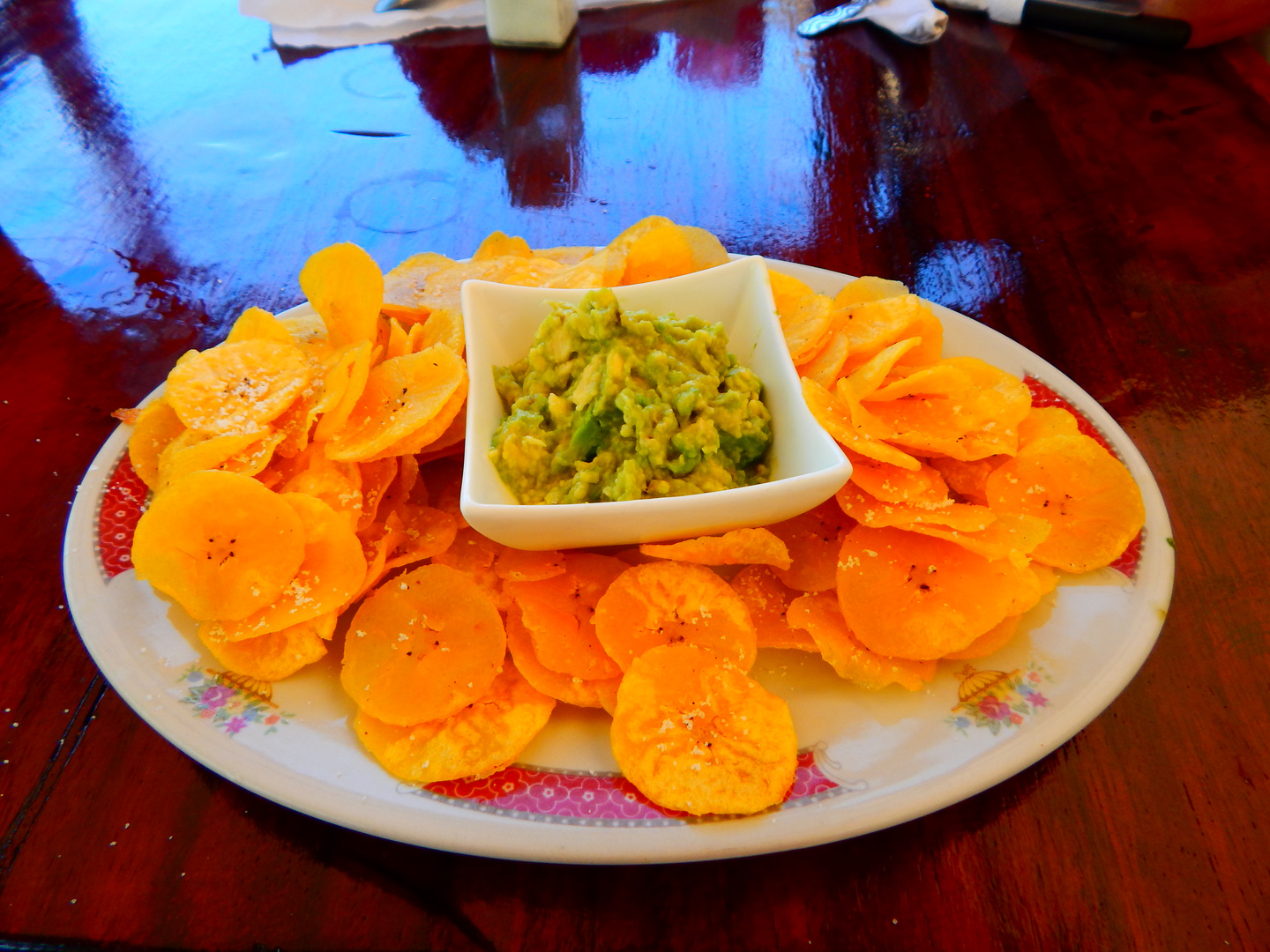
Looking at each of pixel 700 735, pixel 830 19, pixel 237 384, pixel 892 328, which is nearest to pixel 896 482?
pixel 892 328

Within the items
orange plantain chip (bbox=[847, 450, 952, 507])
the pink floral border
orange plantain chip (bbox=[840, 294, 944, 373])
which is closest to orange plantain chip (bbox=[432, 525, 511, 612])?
the pink floral border

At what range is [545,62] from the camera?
2510 mm

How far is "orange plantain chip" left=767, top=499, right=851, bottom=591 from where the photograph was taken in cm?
99

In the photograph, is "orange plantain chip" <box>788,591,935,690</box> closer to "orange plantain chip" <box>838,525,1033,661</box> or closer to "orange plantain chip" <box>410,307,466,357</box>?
"orange plantain chip" <box>838,525,1033,661</box>

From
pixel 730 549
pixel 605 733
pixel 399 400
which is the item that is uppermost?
pixel 399 400

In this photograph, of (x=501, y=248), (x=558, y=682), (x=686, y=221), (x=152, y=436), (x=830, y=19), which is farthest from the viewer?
(x=830, y=19)

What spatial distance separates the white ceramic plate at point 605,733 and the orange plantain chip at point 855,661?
0.07 feet

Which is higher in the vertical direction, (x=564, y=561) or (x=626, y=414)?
(x=626, y=414)

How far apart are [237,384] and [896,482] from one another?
3.02 ft

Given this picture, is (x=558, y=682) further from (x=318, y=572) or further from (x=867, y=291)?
(x=867, y=291)

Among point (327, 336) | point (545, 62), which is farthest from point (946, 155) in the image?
point (327, 336)

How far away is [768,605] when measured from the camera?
994mm

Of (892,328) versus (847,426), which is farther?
(892,328)

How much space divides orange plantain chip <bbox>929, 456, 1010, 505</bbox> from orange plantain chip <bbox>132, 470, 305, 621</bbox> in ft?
2.91
